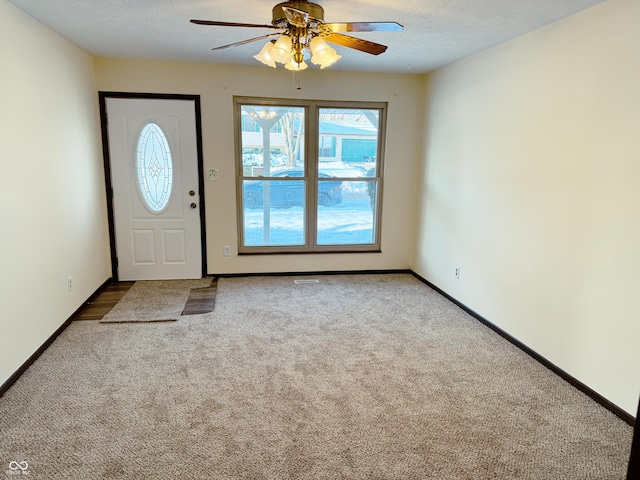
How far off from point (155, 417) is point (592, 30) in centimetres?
341

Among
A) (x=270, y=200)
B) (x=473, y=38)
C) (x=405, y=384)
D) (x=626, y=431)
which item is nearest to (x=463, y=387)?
(x=405, y=384)

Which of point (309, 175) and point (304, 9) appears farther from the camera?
point (309, 175)

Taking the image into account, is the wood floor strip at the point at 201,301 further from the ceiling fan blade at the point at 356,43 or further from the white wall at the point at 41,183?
the ceiling fan blade at the point at 356,43

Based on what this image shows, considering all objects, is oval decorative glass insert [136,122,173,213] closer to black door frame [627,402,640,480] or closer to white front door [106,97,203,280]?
white front door [106,97,203,280]

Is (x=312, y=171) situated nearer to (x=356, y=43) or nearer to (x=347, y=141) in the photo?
(x=347, y=141)

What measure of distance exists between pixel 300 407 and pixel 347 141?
3.32 m

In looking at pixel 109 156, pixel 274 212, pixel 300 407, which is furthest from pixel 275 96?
pixel 300 407

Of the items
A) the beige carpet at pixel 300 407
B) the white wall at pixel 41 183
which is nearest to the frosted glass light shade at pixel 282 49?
the white wall at pixel 41 183

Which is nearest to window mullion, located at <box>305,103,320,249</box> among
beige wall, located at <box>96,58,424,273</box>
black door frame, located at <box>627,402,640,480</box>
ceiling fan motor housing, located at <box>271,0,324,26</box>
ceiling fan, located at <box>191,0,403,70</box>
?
beige wall, located at <box>96,58,424,273</box>

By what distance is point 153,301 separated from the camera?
13.1 ft

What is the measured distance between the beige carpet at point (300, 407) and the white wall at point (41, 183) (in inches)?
14.5

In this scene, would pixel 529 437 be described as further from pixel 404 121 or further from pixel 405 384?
pixel 404 121

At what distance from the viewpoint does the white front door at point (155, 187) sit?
432cm

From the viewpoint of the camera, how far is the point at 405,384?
8.49 feet
